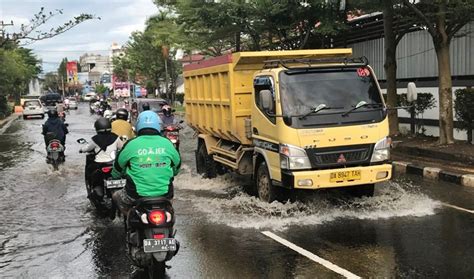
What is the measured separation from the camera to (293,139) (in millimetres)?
7723

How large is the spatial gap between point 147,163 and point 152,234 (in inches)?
26.0

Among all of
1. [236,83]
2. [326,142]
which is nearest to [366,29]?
[236,83]

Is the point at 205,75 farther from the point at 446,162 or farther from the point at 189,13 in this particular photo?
the point at 189,13

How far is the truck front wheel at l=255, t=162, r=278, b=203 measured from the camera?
27.3ft

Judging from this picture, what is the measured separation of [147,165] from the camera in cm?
508

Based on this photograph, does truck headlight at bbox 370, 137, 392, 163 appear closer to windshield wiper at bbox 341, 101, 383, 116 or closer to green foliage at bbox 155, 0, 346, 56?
windshield wiper at bbox 341, 101, 383, 116

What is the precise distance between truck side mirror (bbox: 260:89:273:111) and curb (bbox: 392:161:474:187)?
440 cm

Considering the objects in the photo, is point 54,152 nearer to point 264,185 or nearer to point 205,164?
point 205,164

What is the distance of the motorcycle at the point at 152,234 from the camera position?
15.8 feet

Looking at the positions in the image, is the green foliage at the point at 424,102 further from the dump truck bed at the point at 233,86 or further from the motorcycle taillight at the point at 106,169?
the motorcycle taillight at the point at 106,169

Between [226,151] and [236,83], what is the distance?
154 cm

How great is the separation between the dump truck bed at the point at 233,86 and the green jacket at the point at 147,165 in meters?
4.22

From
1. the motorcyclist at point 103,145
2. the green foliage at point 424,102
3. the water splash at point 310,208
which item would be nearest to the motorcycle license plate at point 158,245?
the water splash at point 310,208

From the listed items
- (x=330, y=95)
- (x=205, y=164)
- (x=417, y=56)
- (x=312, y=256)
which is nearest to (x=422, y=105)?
(x=417, y=56)
